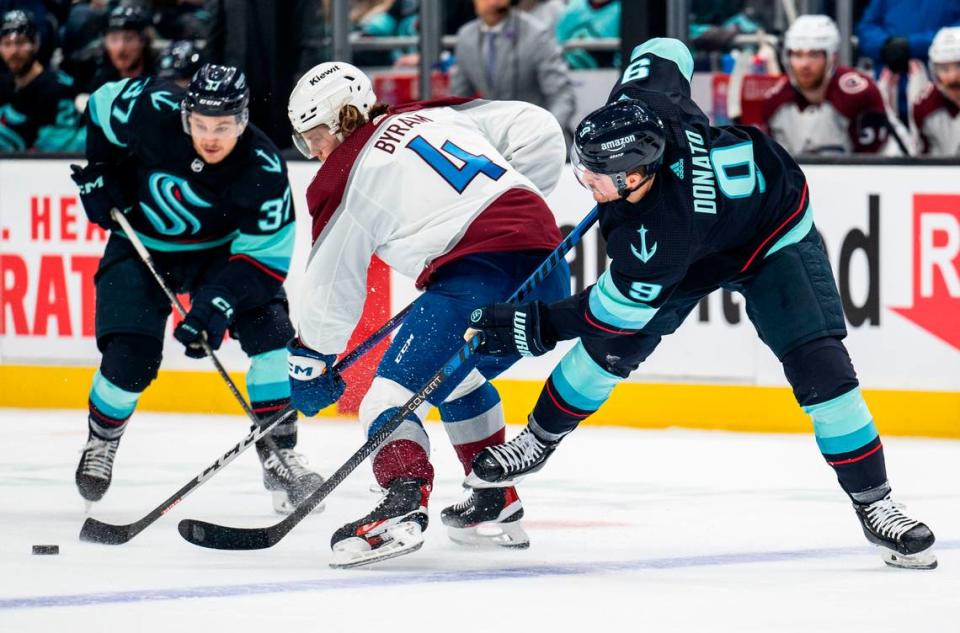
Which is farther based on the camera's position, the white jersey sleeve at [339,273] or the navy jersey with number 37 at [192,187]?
the navy jersey with number 37 at [192,187]

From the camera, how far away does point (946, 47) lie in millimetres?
6371

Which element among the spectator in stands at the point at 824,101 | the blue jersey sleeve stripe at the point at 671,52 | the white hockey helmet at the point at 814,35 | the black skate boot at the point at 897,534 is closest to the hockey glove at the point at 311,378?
the blue jersey sleeve stripe at the point at 671,52

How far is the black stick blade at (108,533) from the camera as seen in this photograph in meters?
4.35

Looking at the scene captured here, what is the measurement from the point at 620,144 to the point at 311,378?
3.06 ft

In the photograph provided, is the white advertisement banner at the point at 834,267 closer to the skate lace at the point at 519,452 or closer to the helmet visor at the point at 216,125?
the helmet visor at the point at 216,125

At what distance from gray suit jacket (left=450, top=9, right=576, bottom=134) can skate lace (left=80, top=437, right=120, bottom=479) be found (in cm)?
256

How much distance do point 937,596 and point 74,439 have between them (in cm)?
330

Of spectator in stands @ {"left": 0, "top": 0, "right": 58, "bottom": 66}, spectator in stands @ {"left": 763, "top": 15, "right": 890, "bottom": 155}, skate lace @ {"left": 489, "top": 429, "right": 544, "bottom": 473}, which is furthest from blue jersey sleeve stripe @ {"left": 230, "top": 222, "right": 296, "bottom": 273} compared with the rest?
spectator in stands @ {"left": 0, "top": 0, "right": 58, "bottom": 66}

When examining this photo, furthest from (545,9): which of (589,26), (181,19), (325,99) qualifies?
(325,99)

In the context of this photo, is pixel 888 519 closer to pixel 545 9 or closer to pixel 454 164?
pixel 454 164

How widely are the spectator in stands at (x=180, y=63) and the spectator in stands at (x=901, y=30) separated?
8.13 feet

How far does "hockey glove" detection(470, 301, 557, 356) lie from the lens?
375 centimetres

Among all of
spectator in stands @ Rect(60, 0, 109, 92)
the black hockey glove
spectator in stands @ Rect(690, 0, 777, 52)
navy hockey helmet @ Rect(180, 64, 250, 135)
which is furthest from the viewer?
spectator in stands @ Rect(60, 0, 109, 92)

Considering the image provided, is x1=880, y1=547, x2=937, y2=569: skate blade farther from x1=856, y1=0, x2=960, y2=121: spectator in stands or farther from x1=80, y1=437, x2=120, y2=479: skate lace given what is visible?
x1=856, y1=0, x2=960, y2=121: spectator in stands
